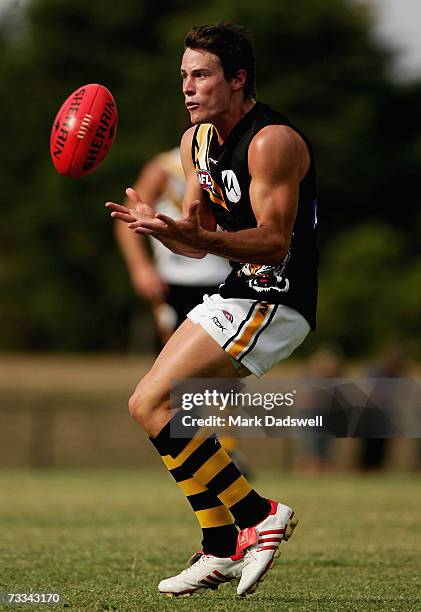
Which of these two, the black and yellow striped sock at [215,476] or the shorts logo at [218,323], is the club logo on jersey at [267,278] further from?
the black and yellow striped sock at [215,476]

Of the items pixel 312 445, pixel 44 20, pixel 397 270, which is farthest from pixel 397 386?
pixel 44 20

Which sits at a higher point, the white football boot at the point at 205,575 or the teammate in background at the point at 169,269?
the teammate in background at the point at 169,269

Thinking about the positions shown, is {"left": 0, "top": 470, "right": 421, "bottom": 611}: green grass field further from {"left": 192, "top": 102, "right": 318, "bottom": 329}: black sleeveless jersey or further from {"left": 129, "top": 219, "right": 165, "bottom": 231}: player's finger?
{"left": 129, "top": 219, "right": 165, "bottom": 231}: player's finger

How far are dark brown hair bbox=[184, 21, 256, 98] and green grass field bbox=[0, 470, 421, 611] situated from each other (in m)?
2.12

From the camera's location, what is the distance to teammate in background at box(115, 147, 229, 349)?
9.24 m

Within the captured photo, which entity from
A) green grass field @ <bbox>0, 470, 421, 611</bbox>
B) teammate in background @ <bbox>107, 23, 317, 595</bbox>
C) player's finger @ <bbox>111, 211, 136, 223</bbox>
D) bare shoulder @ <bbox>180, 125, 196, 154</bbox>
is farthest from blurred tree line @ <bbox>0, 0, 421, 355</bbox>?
player's finger @ <bbox>111, 211, 136, 223</bbox>

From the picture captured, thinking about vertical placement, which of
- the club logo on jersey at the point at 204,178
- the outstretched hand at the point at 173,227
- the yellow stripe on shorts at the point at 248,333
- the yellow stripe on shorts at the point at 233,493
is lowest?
the yellow stripe on shorts at the point at 233,493

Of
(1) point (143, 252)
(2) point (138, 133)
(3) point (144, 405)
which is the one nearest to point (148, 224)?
(3) point (144, 405)

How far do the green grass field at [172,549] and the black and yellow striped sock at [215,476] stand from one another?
1.11 ft

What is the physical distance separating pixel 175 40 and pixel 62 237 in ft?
23.2

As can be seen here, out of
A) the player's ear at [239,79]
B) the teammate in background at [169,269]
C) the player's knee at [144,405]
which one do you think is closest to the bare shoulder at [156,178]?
the teammate in background at [169,269]

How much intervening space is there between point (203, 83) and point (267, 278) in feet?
2.81

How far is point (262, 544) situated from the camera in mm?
5578

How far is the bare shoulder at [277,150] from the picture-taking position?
5492 millimetres
